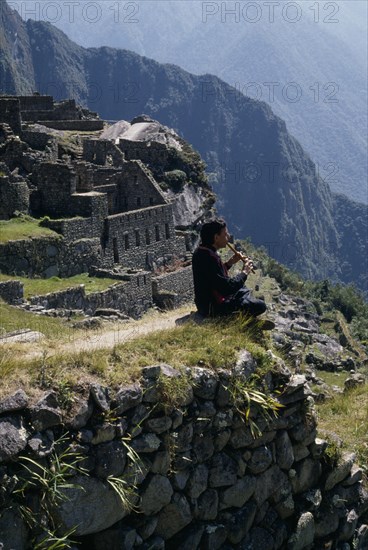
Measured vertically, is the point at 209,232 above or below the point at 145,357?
above

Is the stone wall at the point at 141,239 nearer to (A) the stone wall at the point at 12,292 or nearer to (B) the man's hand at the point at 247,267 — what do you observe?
(A) the stone wall at the point at 12,292

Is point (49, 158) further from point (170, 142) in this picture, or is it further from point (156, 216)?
point (170, 142)

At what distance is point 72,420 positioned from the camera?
9.41 metres

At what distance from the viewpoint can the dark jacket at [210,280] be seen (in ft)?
42.0

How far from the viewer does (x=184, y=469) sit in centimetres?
1078

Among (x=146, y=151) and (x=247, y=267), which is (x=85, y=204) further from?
(x=247, y=267)

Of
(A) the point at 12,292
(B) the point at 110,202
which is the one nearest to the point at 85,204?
(B) the point at 110,202

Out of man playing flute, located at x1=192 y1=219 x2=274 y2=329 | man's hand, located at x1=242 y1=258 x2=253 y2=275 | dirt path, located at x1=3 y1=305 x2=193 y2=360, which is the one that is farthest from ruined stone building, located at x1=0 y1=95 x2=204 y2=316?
man playing flute, located at x1=192 y1=219 x2=274 y2=329

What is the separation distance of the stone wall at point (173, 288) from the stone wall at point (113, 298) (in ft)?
2.29

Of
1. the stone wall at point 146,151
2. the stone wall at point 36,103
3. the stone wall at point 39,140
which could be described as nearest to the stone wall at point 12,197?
the stone wall at point 39,140

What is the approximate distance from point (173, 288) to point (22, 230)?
7736mm

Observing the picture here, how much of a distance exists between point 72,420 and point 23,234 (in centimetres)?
2174

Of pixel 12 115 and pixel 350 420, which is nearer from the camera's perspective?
pixel 350 420

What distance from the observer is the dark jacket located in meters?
12.8
